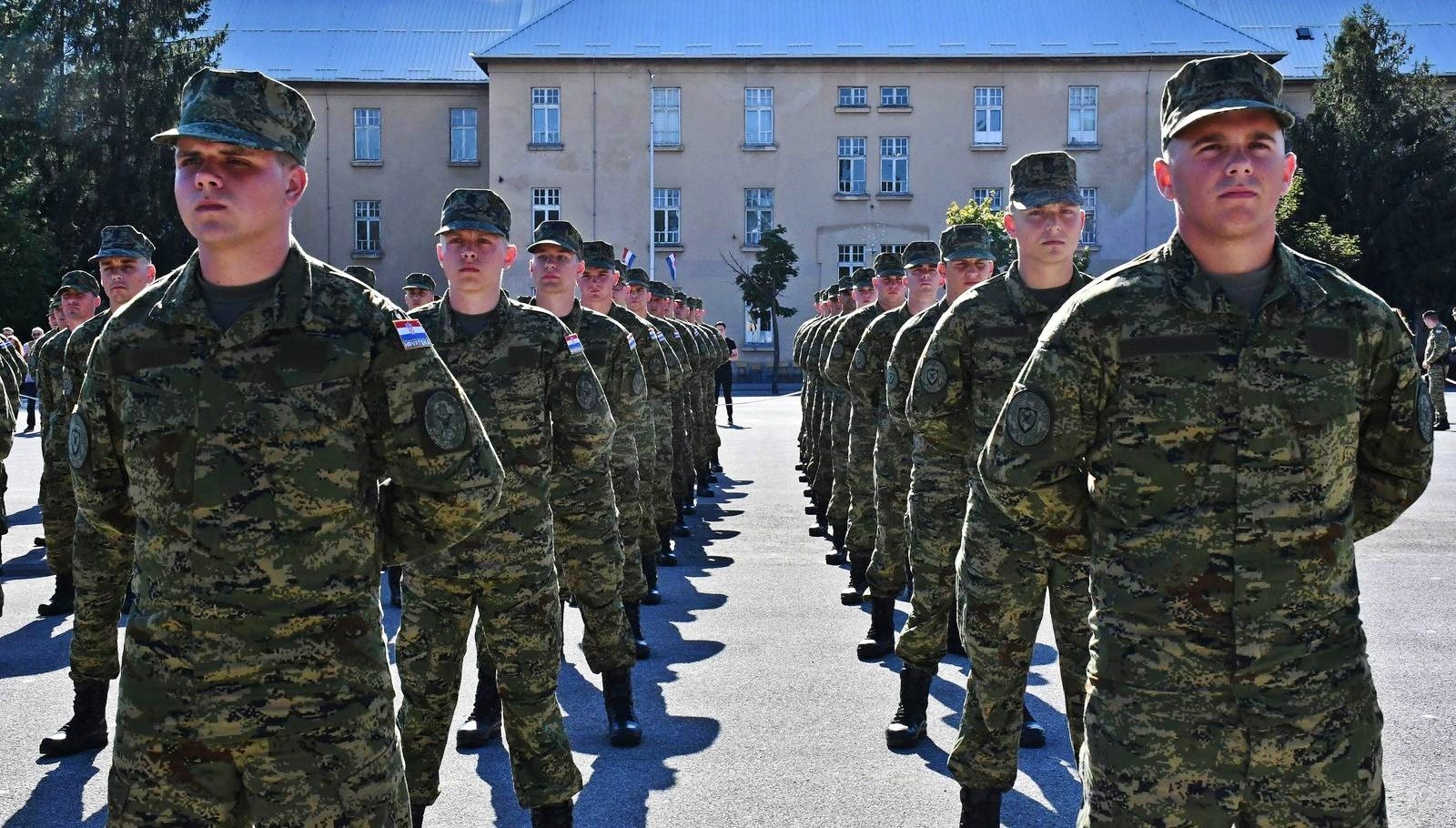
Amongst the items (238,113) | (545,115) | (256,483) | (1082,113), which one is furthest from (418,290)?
(1082,113)

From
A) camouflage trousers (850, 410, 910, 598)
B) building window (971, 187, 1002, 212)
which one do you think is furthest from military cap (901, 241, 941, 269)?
building window (971, 187, 1002, 212)

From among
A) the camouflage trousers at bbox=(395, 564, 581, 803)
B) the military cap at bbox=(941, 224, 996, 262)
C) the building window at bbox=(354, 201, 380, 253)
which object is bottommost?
the camouflage trousers at bbox=(395, 564, 581, 803)

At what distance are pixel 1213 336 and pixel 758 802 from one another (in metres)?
3.02

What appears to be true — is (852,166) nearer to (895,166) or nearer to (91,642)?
(895,166)

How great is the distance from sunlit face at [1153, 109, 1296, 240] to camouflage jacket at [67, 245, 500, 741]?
1726 millimetres

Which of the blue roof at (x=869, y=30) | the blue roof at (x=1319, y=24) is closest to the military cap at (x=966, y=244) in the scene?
the blue roof at (x=869, y=30)

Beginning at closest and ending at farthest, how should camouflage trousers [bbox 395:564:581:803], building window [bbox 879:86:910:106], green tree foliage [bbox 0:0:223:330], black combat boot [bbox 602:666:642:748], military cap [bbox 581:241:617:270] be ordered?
camouflage trousers [bbox 395:564:581:803], black combat boot [bbox 602:666:642:748], military cap [bbox 581:241:617:270], green tree foliage [bbox 0:0:223:330], building window [bbox 879:86:910:106]

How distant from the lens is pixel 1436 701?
685 centimetres

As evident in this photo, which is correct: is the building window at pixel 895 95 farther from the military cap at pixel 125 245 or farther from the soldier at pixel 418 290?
the military cap at pixel 125 245

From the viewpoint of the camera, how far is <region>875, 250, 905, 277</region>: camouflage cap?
11.2 metres

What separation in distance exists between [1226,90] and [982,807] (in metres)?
2.64

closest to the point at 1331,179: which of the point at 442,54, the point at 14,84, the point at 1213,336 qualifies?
the point at 442,54

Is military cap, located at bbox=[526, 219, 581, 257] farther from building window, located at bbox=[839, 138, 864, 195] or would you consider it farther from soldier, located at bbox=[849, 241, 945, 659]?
building window, located at bbox=[839, 138, 864, 195]

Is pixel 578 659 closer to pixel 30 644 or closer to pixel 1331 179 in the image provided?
pixel 30 644
